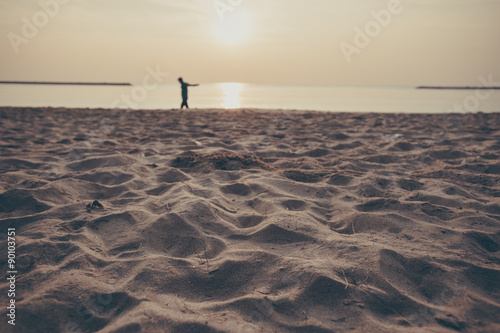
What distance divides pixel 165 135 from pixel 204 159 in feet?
8.27

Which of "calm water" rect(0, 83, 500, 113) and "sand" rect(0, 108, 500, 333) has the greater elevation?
"calm water" rect(0, 83, 500, 113)

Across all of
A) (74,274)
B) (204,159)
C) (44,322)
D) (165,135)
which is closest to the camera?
(44,322)

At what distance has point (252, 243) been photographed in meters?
2.06

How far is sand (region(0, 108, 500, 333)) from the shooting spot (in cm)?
145

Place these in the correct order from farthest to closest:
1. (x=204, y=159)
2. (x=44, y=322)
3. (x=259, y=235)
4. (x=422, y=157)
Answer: (x=422, y=157) < (x=204, y=159) < (x=259, y=235) < (x=44, y=322)

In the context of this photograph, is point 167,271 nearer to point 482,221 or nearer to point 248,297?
point 248,297

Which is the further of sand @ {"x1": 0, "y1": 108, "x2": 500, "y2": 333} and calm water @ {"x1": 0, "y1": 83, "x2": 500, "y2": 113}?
calm water @ {"x1": 0, "y1": 83, "x2": 500, "y2": 113}

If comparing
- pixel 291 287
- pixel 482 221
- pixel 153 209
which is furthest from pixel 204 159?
pixel 482 221

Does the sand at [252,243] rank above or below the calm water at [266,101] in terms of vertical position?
below

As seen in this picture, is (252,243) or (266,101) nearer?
(252,243)

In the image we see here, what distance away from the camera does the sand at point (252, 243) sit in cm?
145

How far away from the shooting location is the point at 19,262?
5.94 ft

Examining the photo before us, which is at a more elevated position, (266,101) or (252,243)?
(266,101)

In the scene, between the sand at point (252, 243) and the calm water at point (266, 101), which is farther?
the calm water at point (266, 101)
